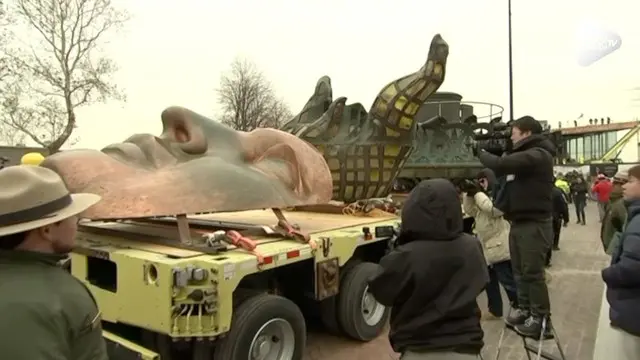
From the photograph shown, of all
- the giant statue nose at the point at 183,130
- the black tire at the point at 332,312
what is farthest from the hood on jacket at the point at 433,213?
the black tire at the point at 332,312

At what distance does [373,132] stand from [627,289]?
15.1ft

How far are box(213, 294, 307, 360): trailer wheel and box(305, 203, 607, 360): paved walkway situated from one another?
915 mm

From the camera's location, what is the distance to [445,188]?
2957 millimetres

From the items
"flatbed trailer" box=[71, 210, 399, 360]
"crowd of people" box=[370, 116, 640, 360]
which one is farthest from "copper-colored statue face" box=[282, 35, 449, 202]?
"crowd of people" box=[370, 116, 640, 360]

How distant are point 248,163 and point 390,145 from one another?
2.82 metres

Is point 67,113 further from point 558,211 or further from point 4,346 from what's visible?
point 4,346

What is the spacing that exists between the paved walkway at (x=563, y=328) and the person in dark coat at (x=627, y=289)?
191cm

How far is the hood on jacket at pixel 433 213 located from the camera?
2928mm

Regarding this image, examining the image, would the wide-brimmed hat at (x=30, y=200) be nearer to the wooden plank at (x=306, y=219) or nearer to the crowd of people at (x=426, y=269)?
the crowd of people at (x=426, y=269)

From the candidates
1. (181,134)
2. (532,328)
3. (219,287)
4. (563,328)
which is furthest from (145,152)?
(563,328)

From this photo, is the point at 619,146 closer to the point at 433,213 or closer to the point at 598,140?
the point at 598,140

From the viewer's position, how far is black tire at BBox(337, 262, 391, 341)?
5859mm

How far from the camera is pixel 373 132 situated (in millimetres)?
7793

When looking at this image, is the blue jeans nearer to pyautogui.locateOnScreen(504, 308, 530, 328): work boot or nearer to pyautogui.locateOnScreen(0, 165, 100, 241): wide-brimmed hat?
pyautogui.locateOnScreen(504, 308, 530, 328): work boot
